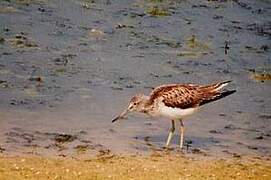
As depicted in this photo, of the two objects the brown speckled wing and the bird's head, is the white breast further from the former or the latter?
the bird's head

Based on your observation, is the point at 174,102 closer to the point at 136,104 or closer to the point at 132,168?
the point at 136,104

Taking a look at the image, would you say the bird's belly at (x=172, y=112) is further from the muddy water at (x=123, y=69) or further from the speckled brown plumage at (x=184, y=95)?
the muddy water at (x=123, y=69)

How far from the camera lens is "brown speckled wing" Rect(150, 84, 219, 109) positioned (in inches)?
453

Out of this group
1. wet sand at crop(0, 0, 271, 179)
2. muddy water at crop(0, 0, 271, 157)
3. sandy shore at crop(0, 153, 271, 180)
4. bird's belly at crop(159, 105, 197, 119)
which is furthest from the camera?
muddy water at crop(0, 0, 271, 157)

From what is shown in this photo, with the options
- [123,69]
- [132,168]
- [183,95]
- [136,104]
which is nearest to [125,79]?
[123,69]

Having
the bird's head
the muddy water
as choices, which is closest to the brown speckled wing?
the bird's head

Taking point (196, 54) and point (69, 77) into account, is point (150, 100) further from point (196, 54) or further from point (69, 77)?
point (196, 54)

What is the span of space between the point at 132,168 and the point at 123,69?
4793 mm

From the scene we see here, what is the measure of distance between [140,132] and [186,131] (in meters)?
0.68

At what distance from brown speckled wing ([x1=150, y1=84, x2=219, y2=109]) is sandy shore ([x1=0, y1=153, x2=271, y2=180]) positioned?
0.75 meters

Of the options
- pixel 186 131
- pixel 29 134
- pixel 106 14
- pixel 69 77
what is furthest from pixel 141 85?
pixel 106 14

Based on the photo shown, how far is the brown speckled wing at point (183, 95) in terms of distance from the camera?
11.5 m

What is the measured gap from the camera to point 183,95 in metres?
11.6

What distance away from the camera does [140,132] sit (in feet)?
39.1
